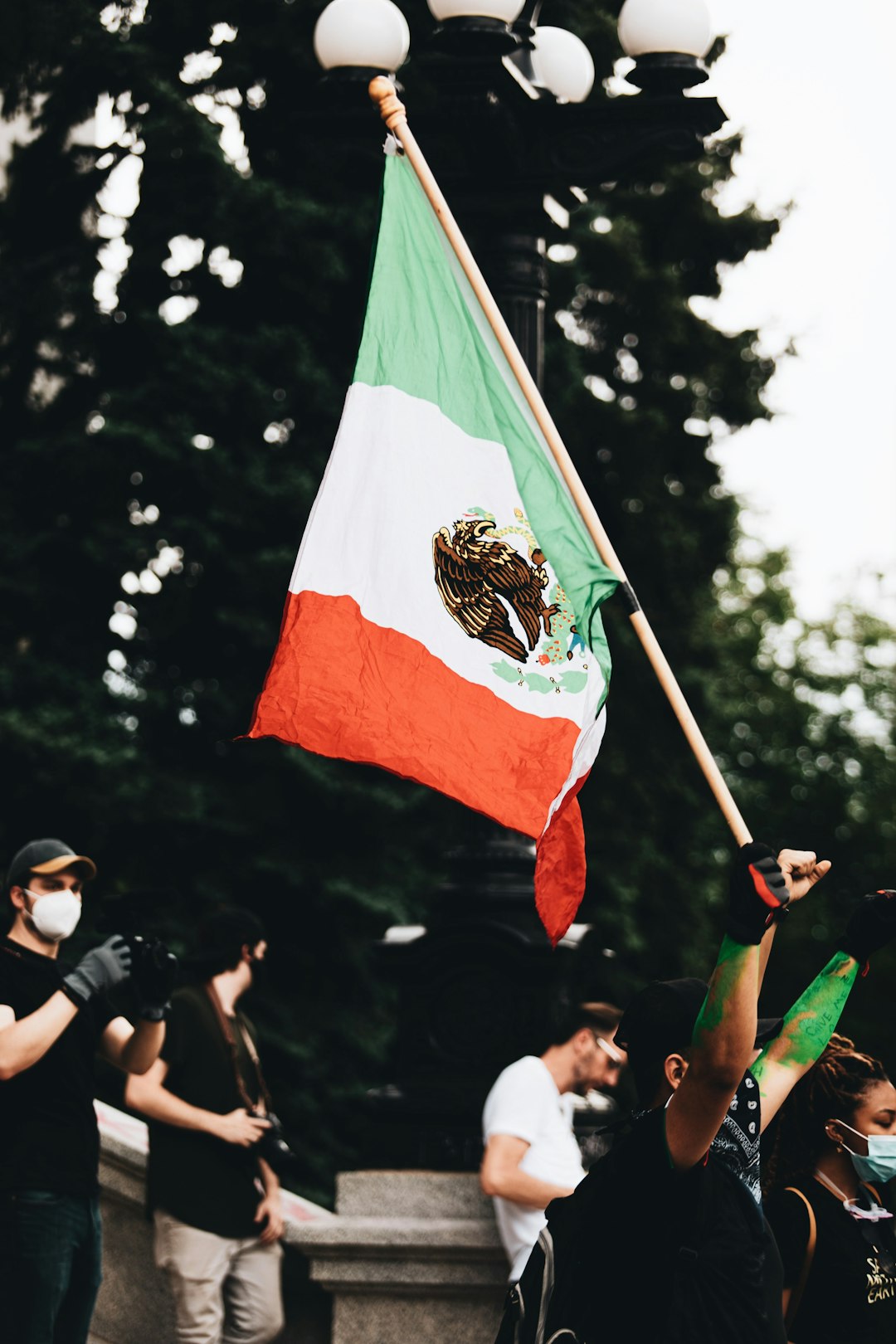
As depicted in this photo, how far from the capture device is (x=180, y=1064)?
673 centimetres

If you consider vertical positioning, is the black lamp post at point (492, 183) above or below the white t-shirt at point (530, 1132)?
above

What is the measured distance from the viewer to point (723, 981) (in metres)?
3.18

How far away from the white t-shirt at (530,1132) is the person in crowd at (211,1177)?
1.02 meters

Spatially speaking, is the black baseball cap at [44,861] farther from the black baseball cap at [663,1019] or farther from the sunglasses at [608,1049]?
the black baseball cap at [663,1019]

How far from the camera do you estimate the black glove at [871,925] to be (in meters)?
4.07

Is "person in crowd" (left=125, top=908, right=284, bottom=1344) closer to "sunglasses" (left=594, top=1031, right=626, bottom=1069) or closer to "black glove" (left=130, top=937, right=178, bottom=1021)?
"black glove" (left=130, top=937, right=178, bottom=1021)

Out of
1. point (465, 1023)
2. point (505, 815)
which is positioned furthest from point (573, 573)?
point (465, 1023)

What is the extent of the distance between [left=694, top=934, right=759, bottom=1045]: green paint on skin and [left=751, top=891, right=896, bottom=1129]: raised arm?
2.72 ft

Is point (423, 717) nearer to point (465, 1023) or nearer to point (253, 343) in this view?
point (465, 1023)

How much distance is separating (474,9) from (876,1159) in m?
4.26

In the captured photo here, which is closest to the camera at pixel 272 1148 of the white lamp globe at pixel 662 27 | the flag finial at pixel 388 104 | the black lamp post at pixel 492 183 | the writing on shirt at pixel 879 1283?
the black lamp post at pixel 492 183

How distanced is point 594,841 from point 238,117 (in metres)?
6.26

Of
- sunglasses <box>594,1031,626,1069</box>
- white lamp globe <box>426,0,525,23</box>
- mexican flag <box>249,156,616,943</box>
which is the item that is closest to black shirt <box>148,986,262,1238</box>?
sunglasses <box>594,1031,626,1069</box>


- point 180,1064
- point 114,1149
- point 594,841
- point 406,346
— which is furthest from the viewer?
point 594,841
